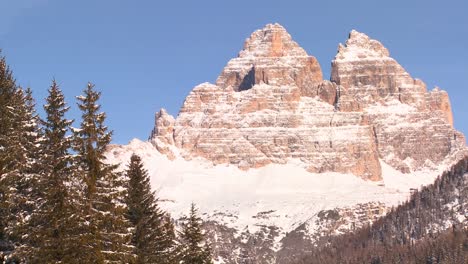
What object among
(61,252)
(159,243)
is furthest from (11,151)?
(159,243)

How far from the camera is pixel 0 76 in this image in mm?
40000

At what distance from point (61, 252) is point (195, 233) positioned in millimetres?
27643

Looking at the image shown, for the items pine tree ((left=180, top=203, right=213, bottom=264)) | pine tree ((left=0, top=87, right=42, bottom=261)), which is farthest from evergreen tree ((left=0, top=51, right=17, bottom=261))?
pine tree ((left=180, top=203, right=213, bottom=264))

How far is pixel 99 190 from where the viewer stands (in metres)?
38.3

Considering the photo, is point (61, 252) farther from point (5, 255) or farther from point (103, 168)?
point (103, 168)

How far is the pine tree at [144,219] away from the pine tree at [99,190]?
9.54 meters

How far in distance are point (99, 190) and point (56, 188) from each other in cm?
278

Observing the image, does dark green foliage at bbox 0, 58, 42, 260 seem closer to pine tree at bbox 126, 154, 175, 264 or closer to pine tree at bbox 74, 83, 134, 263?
pine tree at bbox 74, 83, 134, 263

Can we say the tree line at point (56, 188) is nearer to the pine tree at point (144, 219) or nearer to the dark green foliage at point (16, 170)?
the dark green foliage at point (16, 170)

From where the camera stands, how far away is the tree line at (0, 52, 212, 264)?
35.7 m

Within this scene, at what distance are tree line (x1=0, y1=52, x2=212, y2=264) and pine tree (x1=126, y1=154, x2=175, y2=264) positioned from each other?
9564mm

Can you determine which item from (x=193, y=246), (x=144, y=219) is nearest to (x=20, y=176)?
(x=144, y=219)

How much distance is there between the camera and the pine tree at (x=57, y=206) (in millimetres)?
35438

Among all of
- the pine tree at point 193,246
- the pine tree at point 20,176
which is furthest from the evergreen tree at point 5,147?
the pine tree at point 193,246
